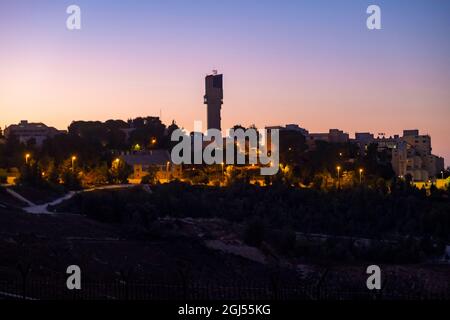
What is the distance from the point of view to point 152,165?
47.2 metres

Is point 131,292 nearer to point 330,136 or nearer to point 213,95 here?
point 330,136

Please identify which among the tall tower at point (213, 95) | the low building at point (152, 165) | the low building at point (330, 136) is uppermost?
the tall tower at point (213, 95)

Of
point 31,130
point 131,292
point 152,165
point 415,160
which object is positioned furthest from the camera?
point 31,130

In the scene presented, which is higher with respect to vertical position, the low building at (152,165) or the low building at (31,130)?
the low building at (31,130)

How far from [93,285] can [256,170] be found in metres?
37.4

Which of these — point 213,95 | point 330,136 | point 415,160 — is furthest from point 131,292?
point 213,95

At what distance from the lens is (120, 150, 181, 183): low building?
152 ft

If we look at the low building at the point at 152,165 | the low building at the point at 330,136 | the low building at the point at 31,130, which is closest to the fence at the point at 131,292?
the low building at the point at 152,165

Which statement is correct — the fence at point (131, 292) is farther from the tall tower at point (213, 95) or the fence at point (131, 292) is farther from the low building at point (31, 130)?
the tall tower at point (213, 95)

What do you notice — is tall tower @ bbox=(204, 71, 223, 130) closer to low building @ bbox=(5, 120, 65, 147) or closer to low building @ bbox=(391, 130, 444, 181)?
low building @ bbox=(5, 120, 65, 147)

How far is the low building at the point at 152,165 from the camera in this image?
46344 mm

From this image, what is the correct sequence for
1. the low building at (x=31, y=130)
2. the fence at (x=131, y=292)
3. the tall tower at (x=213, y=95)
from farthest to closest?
1. the tall tower at (x=213, y=95)
2. the low building at (x=31, y=130)
3. the fence at (x=131, y=292)
